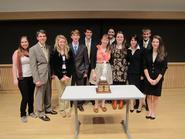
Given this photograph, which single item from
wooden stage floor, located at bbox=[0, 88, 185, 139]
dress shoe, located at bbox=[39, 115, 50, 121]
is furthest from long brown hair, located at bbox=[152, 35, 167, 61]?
dress shoe, located at bbox=[39, 115, 50, 121]

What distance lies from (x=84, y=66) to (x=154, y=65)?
122 centimetres

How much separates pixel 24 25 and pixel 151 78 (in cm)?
326

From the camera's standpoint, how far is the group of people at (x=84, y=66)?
13.6 ft

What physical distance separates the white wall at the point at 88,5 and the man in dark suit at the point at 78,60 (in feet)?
3.70

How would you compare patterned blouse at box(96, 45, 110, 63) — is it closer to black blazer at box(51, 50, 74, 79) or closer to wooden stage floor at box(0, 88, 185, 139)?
black blazer at box(51, 50, 74, 79)

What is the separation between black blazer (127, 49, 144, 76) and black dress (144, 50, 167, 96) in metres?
0.24

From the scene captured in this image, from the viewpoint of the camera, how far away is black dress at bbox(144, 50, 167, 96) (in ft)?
13.3

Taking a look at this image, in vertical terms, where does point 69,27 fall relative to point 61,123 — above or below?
above

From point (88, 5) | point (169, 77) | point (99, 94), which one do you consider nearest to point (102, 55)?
point (99, 94)

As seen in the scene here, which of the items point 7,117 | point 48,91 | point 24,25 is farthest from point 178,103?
point 24,25

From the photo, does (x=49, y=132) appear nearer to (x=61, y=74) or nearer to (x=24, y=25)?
(x=61, y=74)

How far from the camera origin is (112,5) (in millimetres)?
5465

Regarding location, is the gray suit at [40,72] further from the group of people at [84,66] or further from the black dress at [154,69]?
the black dress at [154,69]

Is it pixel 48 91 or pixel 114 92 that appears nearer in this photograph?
pixel 114 92
